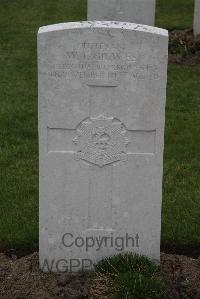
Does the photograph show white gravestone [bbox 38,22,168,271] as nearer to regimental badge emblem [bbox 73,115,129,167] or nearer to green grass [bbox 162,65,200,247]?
regimental badge emblem [bbox 73,115,129,167]

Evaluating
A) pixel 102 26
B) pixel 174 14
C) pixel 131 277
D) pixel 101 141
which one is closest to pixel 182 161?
pixel 101 141

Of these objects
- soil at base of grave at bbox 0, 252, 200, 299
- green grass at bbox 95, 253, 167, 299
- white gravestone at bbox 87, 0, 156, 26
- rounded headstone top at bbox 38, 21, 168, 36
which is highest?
white gravestone at bbox 87, 0, 156, 26

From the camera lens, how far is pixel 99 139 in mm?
4391

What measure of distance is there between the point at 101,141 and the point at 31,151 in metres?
2.75

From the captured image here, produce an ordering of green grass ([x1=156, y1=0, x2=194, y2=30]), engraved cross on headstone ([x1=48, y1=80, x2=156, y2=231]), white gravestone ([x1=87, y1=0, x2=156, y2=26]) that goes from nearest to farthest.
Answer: engraved cross on headstone ([x1=48, y1=80, x2=156, y2=231])
white gravestone ([x1=87, y1=0, x2=156, y2=26])
green grass ([x1=156, y1=0, x2=194, y2=30])

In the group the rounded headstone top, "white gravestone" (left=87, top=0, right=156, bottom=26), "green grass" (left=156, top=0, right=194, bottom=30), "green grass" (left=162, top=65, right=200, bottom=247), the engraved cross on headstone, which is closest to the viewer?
the rounded headstone top

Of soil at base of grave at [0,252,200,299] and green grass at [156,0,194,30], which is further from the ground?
green grass at [156,0,194,30]

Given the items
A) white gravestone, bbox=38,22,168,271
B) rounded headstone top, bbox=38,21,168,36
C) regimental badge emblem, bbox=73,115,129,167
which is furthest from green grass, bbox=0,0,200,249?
rounded headstone top, bbox=38,21,168,36

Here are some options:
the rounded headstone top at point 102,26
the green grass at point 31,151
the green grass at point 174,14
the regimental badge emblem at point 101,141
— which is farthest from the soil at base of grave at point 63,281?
the green grass at point 174,14

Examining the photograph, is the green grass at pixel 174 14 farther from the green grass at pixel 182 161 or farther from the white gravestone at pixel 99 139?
the white gravestone at pixel 99 139

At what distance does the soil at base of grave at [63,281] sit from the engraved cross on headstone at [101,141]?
0.56 metres

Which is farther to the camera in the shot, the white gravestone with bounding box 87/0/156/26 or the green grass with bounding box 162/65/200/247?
the white gravestone with bounding box 87/0/156/26

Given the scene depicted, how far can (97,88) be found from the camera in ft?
13.9

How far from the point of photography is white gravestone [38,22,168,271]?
4.16m
